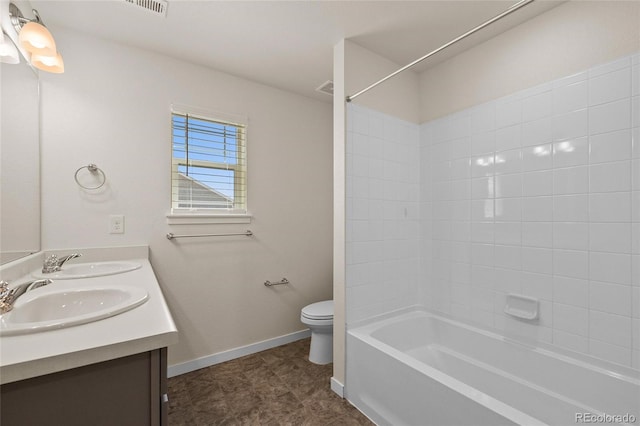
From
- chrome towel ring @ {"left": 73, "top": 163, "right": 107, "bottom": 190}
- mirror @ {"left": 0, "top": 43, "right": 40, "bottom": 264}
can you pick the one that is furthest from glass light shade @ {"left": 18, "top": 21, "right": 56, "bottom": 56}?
chrome towel ring @ {"left": 73, "top": 163, "right": 107, "bottom": 190}

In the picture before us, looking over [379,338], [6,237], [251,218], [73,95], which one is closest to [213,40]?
[73,95]

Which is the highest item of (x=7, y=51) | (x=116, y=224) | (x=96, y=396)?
(x=7, y=51)

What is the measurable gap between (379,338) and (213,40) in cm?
230

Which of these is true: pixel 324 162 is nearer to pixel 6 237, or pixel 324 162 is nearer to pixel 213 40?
pixel 213 40

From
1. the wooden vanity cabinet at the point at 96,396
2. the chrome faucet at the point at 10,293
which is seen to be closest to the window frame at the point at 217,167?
the chrome faucet at the point at 10,293

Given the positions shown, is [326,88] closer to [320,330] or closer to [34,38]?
[34,38]

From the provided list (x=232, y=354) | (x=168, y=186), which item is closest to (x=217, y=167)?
(x=168, y=186)

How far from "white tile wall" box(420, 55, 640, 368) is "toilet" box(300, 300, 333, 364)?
91 cm

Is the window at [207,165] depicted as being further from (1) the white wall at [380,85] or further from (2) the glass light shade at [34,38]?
(1) the white wall at [380,85]

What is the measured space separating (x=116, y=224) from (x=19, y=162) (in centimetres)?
61

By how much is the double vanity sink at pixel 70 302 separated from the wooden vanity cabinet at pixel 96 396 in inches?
7.0

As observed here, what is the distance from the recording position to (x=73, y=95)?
181cm

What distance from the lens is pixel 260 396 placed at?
6.26 ft

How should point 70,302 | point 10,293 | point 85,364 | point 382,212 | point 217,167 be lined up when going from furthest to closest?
point 217,167 < point 382,212 < point 70,302 < point 10,293 < point 85,364
